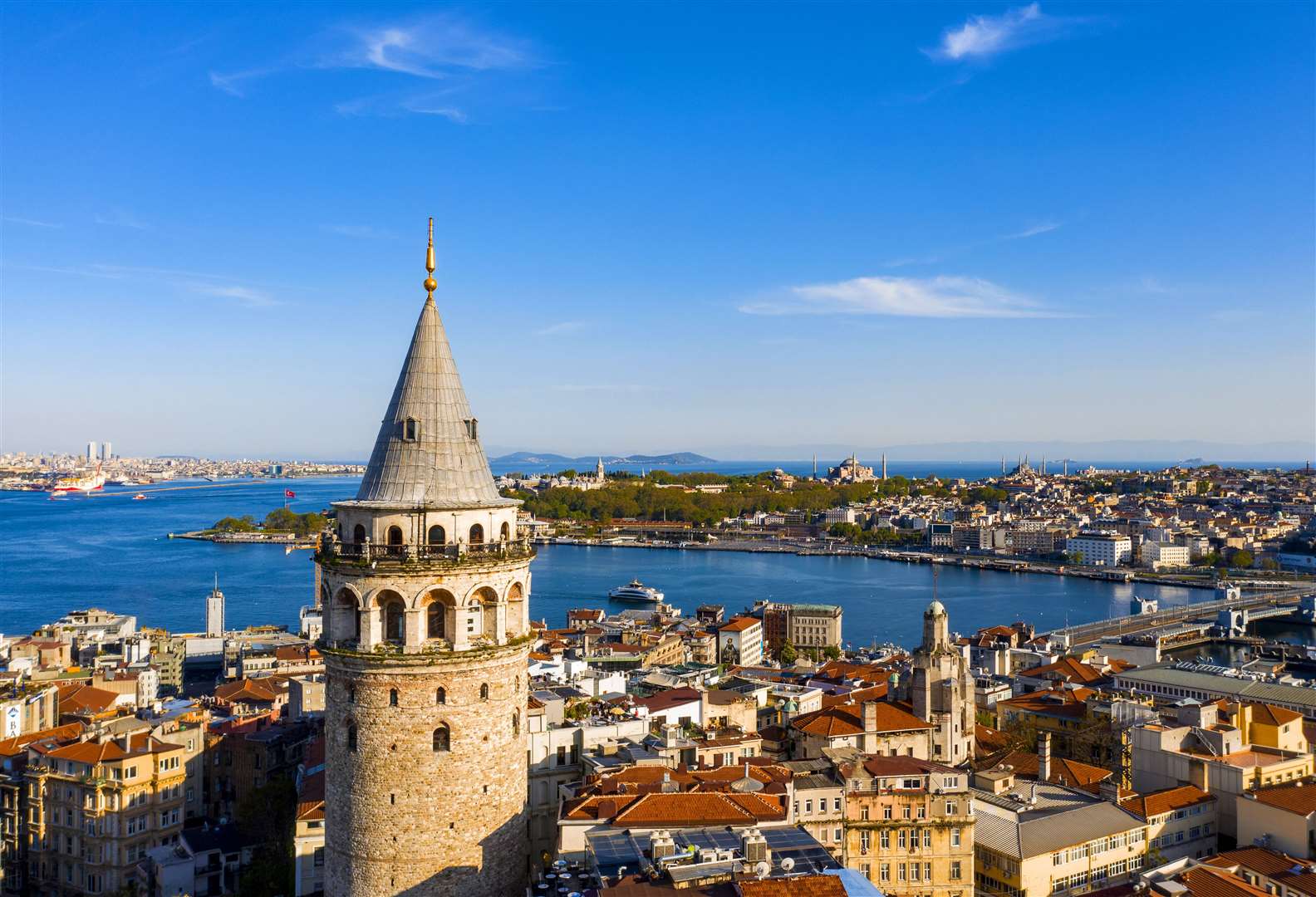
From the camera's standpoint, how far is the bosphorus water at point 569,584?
5906 centimetres

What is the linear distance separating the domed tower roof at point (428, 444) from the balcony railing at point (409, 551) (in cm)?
37

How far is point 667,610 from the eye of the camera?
5700 cm

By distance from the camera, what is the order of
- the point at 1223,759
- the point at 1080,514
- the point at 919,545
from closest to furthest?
the point at 1223,759, the point at 919,545, the point at 1080,514

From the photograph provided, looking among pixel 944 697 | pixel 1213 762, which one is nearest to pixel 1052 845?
pixel 1213 762

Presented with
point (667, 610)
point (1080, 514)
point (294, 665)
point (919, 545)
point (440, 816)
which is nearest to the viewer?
point (440, 816)

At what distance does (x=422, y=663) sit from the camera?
9.57 m

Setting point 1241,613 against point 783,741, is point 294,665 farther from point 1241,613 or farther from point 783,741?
point 1241,613

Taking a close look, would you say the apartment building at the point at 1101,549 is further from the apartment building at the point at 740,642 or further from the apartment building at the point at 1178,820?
the apartment building at the point at 1178,820

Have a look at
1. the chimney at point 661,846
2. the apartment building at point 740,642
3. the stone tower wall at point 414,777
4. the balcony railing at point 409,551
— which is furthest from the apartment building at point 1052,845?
the apartment building at point 740,642

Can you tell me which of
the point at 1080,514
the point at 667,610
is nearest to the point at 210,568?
the point at 667,610

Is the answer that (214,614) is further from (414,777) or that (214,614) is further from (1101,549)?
(1101,549)

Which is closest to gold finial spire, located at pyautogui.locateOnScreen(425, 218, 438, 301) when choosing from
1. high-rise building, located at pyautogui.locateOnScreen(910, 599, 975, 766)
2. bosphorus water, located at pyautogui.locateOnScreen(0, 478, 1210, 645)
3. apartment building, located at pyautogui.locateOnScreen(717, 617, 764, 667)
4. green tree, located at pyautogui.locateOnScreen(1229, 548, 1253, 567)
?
high-rise building, located at pyautogui.locateOnScreen(910, 599, 975, 766)

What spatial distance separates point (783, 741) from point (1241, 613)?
4738 centimetres

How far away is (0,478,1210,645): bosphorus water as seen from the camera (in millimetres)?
59062
